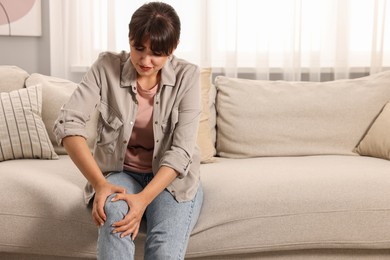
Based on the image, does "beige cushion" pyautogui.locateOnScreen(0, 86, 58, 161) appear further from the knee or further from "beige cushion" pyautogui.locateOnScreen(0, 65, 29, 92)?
the knee

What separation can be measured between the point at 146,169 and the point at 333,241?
683 millimetres

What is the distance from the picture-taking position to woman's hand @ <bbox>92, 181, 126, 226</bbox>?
178 cm

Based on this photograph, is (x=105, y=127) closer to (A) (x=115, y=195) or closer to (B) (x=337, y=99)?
(A) (x=115, y=195)

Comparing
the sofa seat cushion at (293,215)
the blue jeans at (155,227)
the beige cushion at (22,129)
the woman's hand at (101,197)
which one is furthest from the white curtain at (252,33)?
the woman's hand at (101,197)

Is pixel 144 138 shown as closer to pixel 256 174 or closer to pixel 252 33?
pixel 256 174

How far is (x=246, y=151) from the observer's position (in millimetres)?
2797

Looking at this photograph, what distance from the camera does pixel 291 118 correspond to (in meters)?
2.84

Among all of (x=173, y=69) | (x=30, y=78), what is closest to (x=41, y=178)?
(x=173, y=69)

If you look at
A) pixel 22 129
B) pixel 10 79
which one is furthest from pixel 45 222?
pixel 10 79

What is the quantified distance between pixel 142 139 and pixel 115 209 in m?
0.32

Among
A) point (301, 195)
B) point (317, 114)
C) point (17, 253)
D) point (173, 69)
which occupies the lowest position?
point (17, 253)

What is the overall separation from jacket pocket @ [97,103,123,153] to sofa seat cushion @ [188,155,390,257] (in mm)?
388

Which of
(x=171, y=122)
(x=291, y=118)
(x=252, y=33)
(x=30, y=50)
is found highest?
(x=252, y=33)

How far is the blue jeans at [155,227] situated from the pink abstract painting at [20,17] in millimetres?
1556
